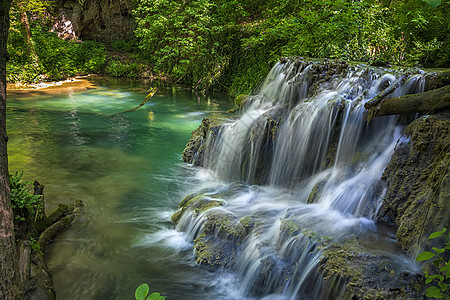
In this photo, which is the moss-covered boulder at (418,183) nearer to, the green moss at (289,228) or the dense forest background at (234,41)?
the green moss at (289,228)

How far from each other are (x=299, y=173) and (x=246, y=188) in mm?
1067

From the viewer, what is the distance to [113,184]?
7.04 meters

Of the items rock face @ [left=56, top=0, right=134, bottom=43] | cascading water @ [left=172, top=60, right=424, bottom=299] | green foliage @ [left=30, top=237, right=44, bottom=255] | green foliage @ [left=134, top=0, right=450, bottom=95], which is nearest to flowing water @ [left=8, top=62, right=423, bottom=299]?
cascading water @ [left=172, top=60, right=424, bottom=299]

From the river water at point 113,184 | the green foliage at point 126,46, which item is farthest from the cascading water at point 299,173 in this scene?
the green foliage at point 126,46

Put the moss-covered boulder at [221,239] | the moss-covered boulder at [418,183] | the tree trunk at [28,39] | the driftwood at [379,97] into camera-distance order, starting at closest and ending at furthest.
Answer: the moss-covered boulder at [418,183]
the moss-covered boulder at [221,239]
the driftwood at [379,97]
the tree trunk at [28,39]

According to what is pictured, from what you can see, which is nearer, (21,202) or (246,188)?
(21,202)

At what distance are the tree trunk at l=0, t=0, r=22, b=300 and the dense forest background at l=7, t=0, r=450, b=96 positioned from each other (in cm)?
672

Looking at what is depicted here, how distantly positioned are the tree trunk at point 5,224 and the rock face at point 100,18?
27.1 metres

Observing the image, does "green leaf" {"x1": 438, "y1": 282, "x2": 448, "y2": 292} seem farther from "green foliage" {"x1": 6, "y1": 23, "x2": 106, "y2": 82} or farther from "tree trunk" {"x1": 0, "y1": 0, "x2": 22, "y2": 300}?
"green foliage" {"x1": 6, "y1": 23, "x2": 106, "y2": 82}

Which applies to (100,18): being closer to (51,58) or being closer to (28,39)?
(51,58)

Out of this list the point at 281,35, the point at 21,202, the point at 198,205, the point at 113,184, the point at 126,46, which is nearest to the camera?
the point at 21,202

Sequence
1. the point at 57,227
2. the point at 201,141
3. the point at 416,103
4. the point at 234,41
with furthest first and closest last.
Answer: the point at 234,41 → the point at 201,141 → the point at 57,227 → the point at 416,103

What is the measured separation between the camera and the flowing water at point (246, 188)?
405 centimetres

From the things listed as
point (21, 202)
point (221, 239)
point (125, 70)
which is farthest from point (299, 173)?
point (125, 70)
